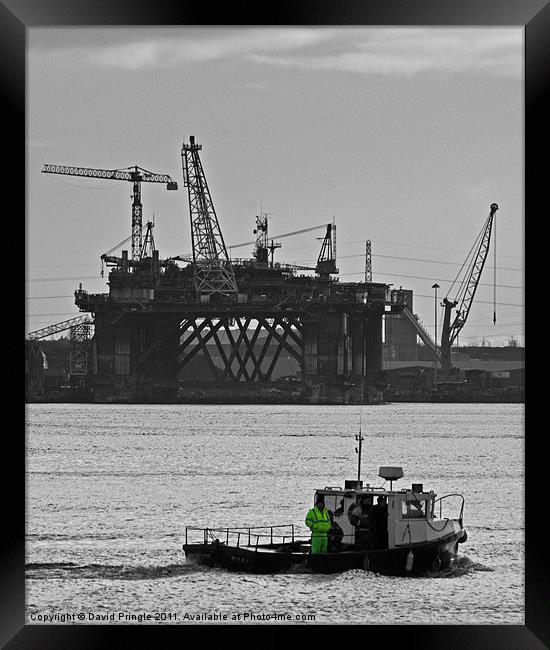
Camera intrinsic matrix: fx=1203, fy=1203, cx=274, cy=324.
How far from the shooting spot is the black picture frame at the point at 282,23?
821cm

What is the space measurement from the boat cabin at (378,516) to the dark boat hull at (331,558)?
0.81 feet

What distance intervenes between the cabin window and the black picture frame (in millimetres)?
10108

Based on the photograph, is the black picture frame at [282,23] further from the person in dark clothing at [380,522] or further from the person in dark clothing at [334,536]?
the person in dark clothing at [380,522]

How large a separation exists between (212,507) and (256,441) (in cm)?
3742

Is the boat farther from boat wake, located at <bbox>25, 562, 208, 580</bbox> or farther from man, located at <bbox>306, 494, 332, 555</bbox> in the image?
boat wake, located at <bbox>25, 562, 208, 580</bbox>

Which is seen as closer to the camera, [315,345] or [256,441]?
[256,441]

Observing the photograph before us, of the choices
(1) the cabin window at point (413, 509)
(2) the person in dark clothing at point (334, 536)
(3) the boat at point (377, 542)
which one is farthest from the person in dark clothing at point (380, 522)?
(2) the person in dark clothing at point (334, 536)

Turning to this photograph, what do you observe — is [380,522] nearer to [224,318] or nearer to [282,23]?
[282,23]

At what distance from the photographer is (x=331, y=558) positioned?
1800 cm

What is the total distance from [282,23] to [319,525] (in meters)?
11.0

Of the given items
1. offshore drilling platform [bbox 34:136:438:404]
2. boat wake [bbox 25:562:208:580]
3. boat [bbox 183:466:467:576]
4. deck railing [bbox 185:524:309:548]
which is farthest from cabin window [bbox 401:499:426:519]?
offshore drilling platform [bbox 34:136:438:404]
